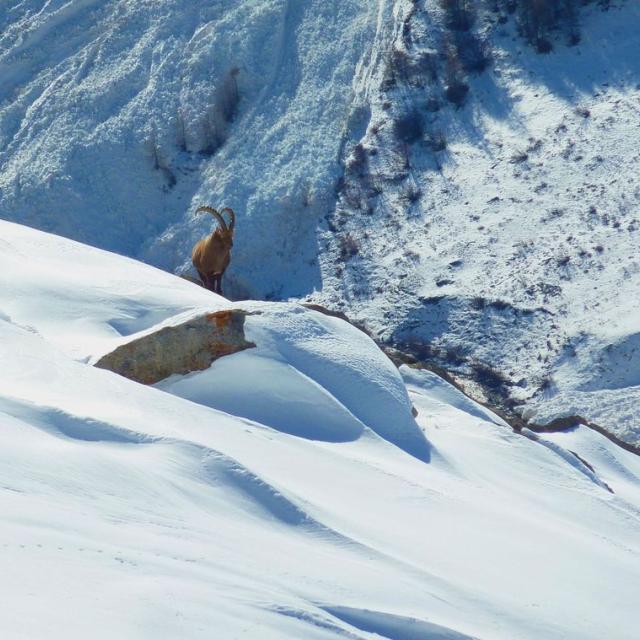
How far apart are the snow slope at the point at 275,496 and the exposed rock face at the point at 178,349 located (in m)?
0.16

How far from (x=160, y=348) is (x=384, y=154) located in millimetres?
17420

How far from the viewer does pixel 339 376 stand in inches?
545

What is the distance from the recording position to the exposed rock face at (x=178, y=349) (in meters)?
13.4

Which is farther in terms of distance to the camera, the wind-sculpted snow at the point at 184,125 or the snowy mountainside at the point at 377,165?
the wind-sculpted snow at the point at 184,125

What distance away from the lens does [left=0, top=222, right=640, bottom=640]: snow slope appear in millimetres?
7680

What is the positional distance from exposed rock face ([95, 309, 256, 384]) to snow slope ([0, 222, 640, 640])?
0.16 m

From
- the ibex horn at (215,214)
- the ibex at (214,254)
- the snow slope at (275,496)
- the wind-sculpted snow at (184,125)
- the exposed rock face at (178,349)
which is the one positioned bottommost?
the snow slope at (275,496)

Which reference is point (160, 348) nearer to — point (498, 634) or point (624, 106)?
point (498, 634)

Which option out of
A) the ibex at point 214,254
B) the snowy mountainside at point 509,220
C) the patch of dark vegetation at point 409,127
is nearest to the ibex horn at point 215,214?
the ibex at point 214,254

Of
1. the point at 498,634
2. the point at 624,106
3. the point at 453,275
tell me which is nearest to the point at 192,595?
the point at 498,634

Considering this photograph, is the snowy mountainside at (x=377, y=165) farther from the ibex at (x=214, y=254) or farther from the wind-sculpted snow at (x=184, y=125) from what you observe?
the ibex at (x=214, y=254)

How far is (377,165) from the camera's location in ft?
98.9

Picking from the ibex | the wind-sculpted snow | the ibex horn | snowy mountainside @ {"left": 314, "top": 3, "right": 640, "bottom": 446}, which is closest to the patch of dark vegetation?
snowy mountainside @ {"left": 314, "top": 3, "right": 640, "bottom": 446}

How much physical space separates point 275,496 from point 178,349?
12.5 feet
